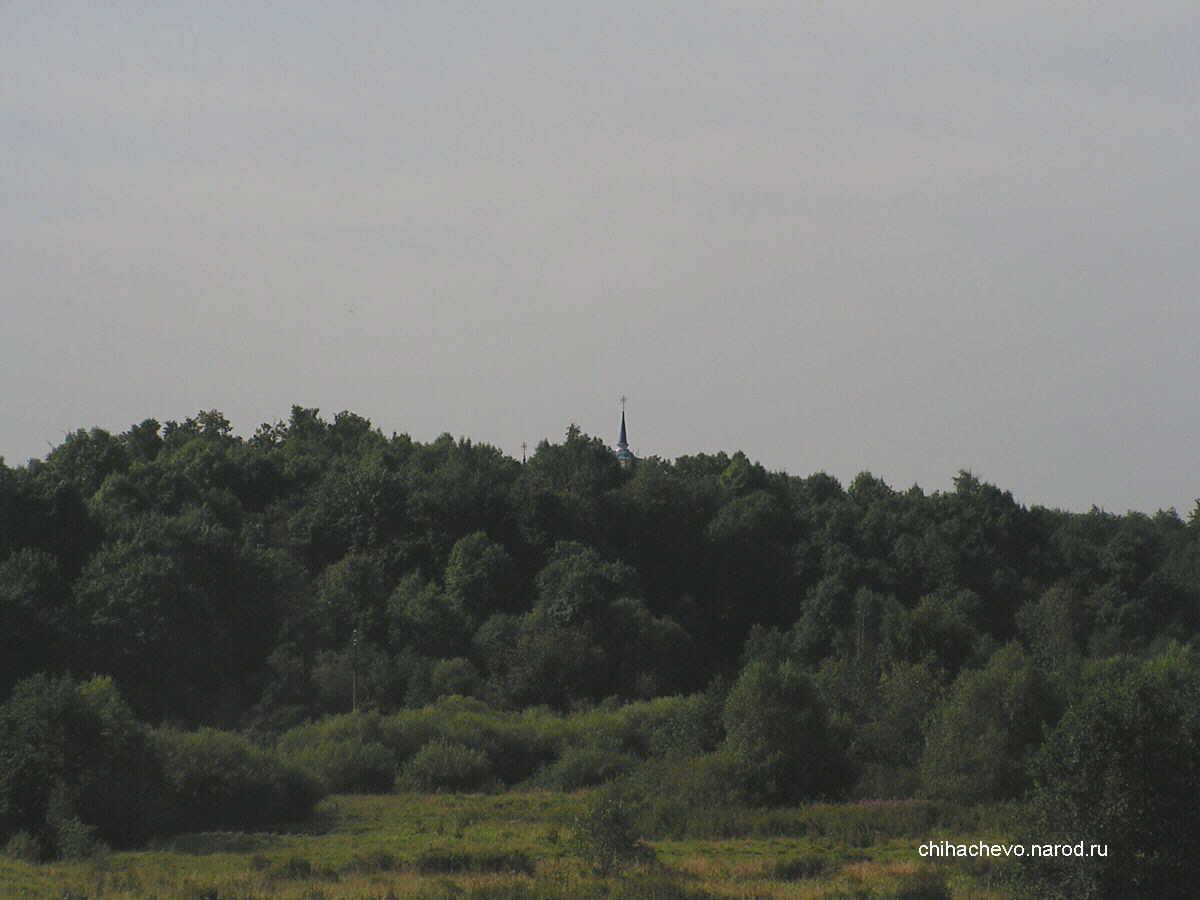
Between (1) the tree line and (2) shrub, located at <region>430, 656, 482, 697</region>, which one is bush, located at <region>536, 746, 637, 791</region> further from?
(2) shrub, located at <region>430, 656, 482, 697</region>

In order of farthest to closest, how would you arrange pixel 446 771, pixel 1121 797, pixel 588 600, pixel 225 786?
pixel 588 600
pixel 446 771
pixel 225 786
pixel 1121 797

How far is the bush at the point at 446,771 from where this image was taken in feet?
180

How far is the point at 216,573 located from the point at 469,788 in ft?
54.9

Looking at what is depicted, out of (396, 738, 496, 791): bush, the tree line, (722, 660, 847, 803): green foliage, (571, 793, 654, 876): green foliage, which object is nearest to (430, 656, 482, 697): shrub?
the tree line

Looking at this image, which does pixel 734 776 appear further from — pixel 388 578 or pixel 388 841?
pixel 388 578

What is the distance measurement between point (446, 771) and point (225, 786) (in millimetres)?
9024

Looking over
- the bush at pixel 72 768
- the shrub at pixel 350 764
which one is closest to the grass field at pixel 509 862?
the bush at pixel 72 768

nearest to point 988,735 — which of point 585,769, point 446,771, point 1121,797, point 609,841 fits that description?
point 585,769

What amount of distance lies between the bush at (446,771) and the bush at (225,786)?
552 cm

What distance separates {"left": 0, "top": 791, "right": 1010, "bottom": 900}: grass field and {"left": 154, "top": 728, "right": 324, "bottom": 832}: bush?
1.18m

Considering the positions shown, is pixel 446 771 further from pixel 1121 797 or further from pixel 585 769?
pixel 1121 797

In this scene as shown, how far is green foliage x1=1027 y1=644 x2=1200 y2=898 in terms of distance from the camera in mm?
27406

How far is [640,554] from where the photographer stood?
278 feet

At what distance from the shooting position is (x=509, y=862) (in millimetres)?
36594
